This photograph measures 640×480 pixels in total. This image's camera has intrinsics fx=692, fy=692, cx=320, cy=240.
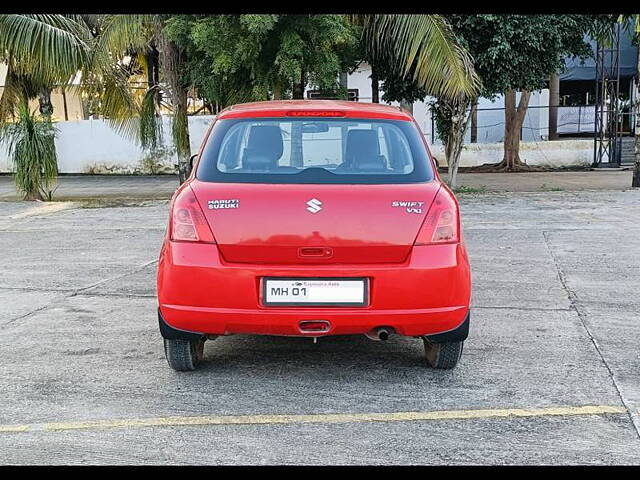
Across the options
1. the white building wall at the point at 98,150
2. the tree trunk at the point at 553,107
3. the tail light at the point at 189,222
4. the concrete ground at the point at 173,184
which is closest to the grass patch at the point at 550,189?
the concrete ground at the point at 173,184

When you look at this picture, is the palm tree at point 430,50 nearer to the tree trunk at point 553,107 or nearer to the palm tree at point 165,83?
the palm tree at point 165,83

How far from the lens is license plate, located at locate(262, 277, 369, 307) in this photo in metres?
3.60

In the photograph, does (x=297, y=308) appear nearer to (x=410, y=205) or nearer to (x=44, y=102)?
(x=410, y=205)

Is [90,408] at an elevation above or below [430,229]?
below

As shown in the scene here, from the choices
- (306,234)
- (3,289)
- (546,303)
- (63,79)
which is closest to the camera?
(306,234)

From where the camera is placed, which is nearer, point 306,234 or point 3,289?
point 306,234

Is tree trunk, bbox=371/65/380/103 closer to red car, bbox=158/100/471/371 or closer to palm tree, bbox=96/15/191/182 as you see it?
palm tree, bbox=96/15/191/182

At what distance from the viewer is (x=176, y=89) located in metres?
13.9

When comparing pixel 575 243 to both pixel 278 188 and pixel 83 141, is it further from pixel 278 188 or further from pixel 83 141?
pixel 83 141

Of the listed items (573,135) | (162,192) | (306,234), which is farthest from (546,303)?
(573,135)

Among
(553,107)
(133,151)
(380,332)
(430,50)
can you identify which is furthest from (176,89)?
(553,107)

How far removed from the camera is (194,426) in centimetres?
338

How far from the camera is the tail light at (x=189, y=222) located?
12.0ft

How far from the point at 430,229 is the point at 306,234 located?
67cm
